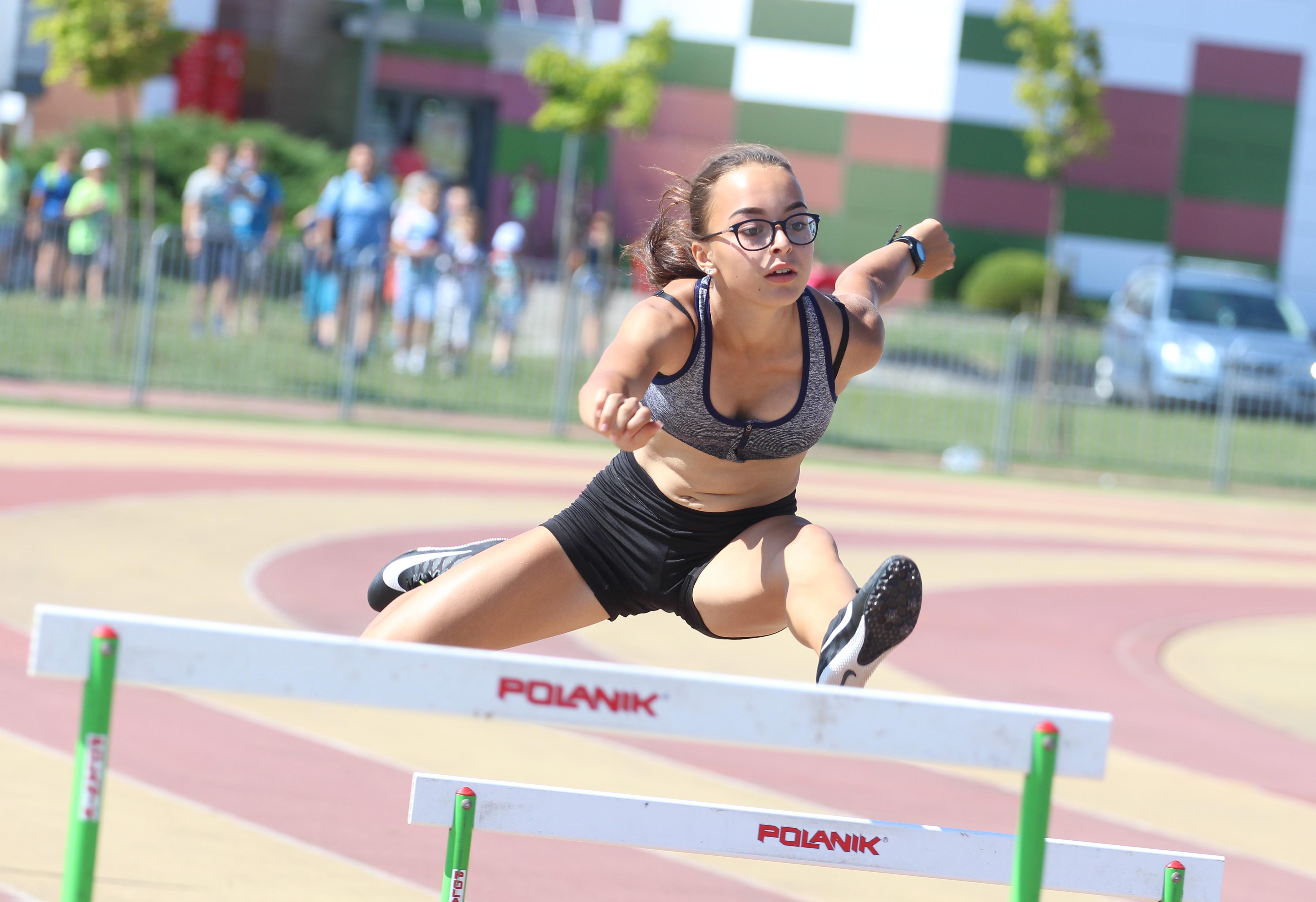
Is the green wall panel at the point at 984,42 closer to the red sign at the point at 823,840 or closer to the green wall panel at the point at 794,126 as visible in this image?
the green wall panel at the point at 794,126

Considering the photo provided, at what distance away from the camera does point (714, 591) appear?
423 centimetres

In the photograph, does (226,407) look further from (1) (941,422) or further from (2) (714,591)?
(2) (714,591)

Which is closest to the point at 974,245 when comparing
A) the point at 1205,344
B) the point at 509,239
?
the point at 1205,344

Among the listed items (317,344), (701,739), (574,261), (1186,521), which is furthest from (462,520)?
(574,261)

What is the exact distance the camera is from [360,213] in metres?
16.6

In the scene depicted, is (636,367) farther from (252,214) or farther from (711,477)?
(252,214)

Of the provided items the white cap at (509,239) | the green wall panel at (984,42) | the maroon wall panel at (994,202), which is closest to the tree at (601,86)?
the white cap at (509,239)

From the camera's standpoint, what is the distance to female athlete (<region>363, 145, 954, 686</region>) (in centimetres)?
407

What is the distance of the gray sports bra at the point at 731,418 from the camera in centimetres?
418

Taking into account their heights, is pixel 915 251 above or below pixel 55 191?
below

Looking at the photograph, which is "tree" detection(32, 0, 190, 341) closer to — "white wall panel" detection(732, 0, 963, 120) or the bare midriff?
the bare midriff

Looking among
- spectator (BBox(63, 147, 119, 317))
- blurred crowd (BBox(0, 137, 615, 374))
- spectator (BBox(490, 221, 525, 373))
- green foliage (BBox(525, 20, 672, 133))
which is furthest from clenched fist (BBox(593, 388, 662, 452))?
green foliage (BBox(525, 20, 672, 133))

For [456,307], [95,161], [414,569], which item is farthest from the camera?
[95,161]

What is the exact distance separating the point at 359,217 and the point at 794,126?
15722mm
